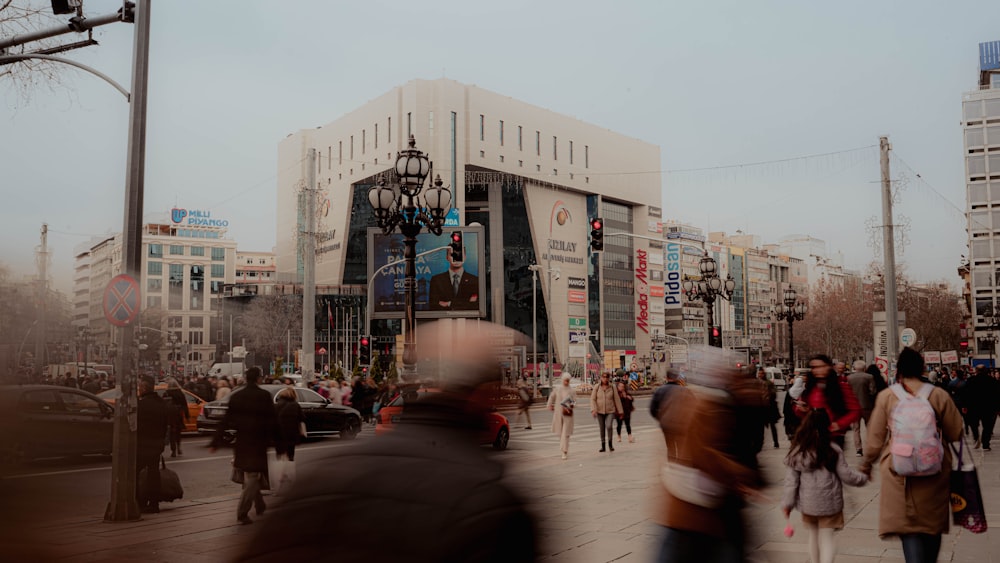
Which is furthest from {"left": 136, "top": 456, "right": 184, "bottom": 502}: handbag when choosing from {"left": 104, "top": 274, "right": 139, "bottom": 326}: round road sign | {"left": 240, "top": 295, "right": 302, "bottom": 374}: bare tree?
{"left": 240, "top": 295, "right": 302, "bottom": 374}: bare tree

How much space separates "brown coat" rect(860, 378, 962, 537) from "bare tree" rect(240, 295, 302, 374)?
90703mm

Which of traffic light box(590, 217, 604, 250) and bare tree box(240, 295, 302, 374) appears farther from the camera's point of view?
bare tree box(240, 295, 302, 374)

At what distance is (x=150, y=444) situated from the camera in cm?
1122

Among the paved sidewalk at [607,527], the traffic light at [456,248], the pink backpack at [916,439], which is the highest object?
the traffic light at [456,248]

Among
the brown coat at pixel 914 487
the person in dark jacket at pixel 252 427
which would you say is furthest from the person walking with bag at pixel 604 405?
the brown coat at pixel 914 487

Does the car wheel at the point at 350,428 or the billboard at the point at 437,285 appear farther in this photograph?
the billboard at the point at 437,285

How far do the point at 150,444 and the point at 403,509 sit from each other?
33.2 feet

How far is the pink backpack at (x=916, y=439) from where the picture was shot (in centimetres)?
532

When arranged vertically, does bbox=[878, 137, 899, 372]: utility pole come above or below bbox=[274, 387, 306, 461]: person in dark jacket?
above

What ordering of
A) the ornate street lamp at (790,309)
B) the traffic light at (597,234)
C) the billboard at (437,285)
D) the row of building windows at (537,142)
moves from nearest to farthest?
the traffic light at (597,234), the ornate street lamp at (790,309), the billboard at (437,285), the row of building windows at (537,142)

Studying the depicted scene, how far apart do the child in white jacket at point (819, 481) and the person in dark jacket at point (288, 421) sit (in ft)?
23.9

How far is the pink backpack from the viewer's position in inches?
209

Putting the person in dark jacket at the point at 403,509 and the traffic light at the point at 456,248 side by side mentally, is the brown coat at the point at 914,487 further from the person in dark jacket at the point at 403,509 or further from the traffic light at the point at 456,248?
the traffic light at the point at 456,248

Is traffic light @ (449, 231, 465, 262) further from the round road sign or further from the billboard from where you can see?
the billboard
